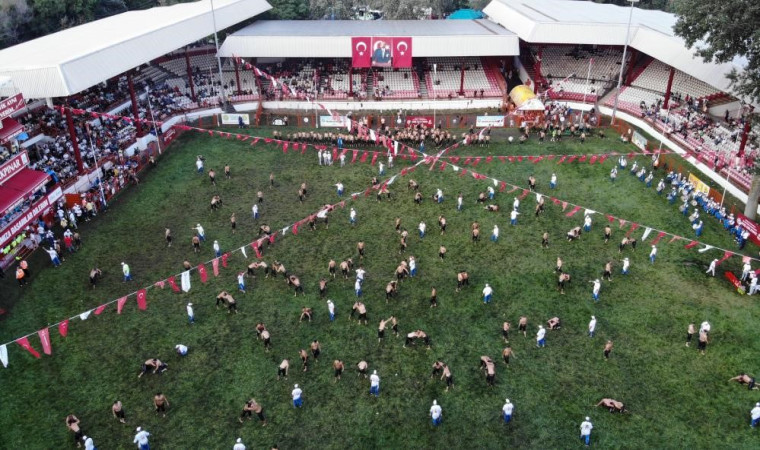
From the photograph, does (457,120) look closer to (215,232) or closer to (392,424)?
(215,232)

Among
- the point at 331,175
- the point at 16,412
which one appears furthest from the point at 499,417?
the point at 331,175

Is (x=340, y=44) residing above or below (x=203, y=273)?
above

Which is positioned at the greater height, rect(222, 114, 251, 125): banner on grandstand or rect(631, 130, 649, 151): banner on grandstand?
Result: rect(222, 114, 251, 125): banner on grandstand

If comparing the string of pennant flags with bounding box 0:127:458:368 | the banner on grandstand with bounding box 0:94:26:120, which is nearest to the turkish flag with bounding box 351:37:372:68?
the string of pennant flags with bounding box 0:127:458:368

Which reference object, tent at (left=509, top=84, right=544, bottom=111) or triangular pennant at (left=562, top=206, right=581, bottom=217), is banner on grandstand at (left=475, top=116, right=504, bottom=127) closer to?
tent at (left=509, top=84, right=544, bottom=111)

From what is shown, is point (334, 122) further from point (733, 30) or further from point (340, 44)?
point (733, 30)

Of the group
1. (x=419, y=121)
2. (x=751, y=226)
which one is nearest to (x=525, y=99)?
(x=419, y=121)

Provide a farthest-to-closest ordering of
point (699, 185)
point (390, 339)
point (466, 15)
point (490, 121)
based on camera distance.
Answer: point (466, 15) → point (490, 121) → point (699, 185) → point (390, 339)
